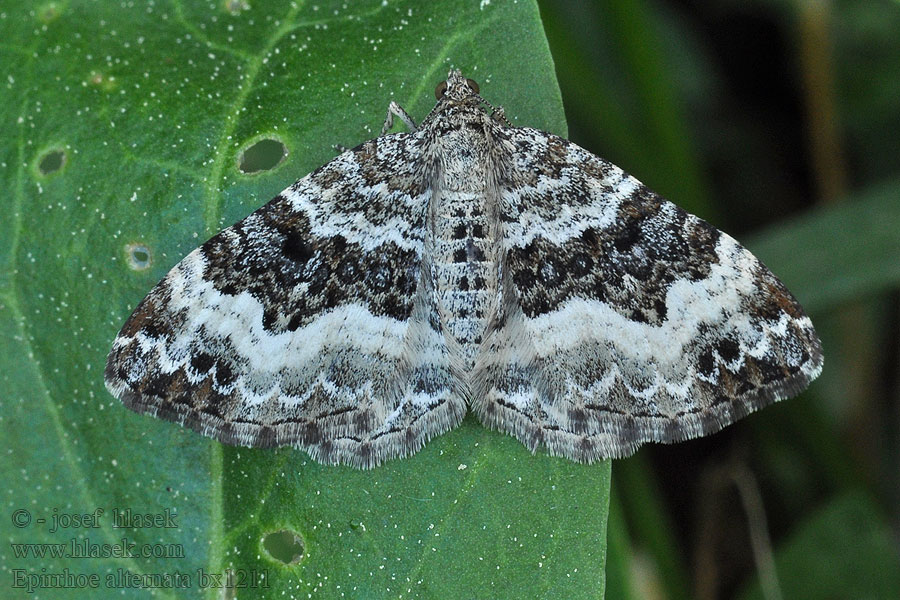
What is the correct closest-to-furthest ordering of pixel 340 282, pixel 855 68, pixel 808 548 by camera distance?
pixel 340 282, pixel 808 548, pixel 855 68

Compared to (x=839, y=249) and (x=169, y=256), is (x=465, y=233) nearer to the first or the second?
(x=169, y=256)


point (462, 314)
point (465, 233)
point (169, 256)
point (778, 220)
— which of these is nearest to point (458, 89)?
point (465, 233)

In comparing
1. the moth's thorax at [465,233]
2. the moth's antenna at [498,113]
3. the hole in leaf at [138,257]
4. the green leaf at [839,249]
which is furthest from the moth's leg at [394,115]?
the green leaf at [839,249]

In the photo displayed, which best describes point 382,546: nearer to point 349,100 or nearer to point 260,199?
point 260,199

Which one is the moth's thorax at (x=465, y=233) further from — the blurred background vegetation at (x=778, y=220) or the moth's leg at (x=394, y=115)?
the blurred background vegetation at (x=778, y=220)

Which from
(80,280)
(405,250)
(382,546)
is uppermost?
(80,280)

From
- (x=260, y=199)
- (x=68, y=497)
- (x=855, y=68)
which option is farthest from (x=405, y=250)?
(x=855, y=68)
